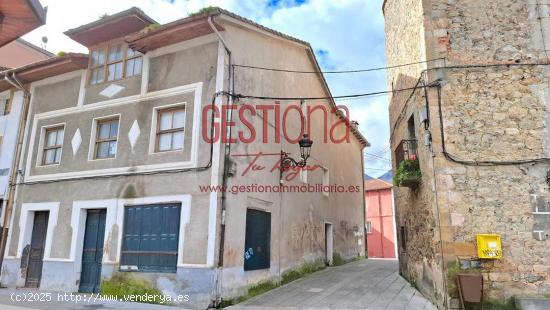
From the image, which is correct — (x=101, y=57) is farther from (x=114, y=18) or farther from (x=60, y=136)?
(x=60, y=136)

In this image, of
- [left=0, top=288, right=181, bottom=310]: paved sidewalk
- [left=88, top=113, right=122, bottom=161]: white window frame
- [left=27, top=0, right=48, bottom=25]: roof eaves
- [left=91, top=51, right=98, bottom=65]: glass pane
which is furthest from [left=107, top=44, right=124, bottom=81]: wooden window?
[left=27, top=0, right=48, bottom=25]: roof eaves

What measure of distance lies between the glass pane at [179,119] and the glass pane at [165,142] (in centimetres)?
31

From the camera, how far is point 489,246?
7039mm

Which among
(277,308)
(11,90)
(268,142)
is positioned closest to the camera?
(277,308)

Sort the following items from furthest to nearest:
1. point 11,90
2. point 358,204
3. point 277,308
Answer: point 358,204 → point 11,90 → point 277,308

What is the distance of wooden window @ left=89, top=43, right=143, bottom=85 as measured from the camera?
10453mm

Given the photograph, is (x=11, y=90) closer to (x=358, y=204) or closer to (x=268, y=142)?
(x=268, y=142)

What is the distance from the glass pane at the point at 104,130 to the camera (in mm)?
10461

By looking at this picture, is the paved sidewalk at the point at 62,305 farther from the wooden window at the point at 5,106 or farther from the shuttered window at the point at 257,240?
the wooden window at the point at 5,106

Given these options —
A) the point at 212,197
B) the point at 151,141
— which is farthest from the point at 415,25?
the point at 151,141

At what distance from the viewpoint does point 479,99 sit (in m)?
7.77

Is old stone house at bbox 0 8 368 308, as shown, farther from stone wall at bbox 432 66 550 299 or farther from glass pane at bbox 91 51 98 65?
stone wall at bbox 432 66 550 299

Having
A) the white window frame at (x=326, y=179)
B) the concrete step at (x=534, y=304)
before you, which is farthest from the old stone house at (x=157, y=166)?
the concrete step at (x=534, y=304)

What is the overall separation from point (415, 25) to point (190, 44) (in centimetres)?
525
